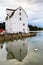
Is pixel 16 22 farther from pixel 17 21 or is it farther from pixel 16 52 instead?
pixel 16 52

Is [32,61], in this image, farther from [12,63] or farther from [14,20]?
[14,20]

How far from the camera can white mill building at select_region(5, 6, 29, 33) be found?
115 ft

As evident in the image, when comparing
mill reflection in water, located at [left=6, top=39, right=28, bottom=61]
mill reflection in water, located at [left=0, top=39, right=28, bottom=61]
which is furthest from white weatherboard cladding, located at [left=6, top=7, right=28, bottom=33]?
mill reflection in water, located at [left=6, top=39, right=28, bottom=61]

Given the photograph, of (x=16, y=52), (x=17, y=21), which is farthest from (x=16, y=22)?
(x=16, y=52)

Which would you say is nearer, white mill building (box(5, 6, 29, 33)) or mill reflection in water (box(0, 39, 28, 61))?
mill reflection in water (box(0, 39, 28, 61))

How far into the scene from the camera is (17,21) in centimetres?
3512

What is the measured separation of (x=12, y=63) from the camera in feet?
36.4

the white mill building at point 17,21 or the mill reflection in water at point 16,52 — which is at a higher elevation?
the white mill building at point 17,21

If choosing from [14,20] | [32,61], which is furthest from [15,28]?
[32,61]

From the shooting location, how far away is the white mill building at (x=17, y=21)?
34938 mm

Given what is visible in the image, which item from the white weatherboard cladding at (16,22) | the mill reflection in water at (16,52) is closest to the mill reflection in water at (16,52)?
the mill reflection in water at (16,52)

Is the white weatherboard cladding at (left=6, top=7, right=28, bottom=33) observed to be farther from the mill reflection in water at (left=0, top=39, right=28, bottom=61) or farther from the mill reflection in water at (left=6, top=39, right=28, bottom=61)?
the mill reflection in water at (left=6, top=39, right=28, bottom=61)

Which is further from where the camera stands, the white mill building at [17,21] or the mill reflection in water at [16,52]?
the white mill building at [17,21]

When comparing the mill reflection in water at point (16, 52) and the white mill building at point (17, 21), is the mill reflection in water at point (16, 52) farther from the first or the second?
the white mill building at point (17, 21)
